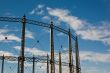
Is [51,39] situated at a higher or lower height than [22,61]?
higher

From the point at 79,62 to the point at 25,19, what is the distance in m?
13.4

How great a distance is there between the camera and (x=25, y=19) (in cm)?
3697

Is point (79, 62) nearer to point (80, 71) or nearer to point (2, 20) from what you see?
point (80, 71)

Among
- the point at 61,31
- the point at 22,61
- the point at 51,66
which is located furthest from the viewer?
the point at 61,31

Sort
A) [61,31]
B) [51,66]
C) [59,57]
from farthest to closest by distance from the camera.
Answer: [59,57] → [61,31] → [51,66]

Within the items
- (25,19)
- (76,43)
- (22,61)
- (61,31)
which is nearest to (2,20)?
(25,19)

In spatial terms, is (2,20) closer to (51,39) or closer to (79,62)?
(51,39)

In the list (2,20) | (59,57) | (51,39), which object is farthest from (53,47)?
(59,57)

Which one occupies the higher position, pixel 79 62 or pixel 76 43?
pixel 76 43

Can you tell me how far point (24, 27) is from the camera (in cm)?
3688

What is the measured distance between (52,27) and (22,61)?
7108 millimetres

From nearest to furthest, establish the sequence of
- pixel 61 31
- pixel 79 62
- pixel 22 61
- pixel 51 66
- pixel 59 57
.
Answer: pixel 22 61, pixel 51 66, pixel 61 31, pixel 79 62, pixel 59 57

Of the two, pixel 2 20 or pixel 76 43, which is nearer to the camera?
pixel 2 20

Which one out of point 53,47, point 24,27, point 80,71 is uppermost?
point 24,27
